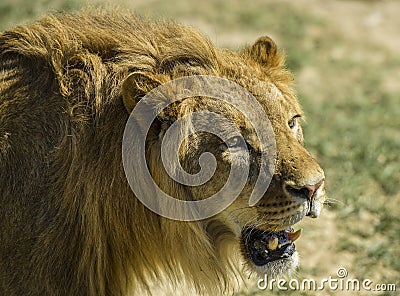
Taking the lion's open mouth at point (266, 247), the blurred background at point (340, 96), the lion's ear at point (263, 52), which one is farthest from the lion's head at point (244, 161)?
the blurred background at point (340, 96)

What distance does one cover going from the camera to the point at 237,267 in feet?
13.7

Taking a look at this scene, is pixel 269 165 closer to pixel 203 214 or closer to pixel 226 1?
pixel 203 214

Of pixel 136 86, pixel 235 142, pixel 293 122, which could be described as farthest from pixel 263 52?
pixel 136 86

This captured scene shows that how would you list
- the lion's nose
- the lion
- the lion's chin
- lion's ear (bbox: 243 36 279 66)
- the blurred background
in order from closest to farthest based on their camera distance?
the lion's nose → the lion → the lion's chin → lion's ear (bbox: 243 36 279 66) → the blurred background

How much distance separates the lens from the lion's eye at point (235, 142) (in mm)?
3771

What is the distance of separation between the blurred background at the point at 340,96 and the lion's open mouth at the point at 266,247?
1.33m

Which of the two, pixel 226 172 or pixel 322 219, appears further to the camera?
pixel 322 219

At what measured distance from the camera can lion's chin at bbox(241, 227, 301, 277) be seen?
397cm

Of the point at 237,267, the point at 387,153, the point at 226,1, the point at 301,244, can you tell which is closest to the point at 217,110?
the point at 237,267

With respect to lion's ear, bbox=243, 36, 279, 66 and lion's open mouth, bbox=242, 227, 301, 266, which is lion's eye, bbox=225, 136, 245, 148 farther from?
lion's ear, bbox=243, 36, 279, 66

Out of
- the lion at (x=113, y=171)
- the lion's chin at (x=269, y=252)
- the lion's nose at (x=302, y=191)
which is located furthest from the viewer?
the lion's chin at (x=269, y=252)

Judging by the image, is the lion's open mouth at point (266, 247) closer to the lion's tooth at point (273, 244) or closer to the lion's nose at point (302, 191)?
the lion's tooth at point (273, 244)

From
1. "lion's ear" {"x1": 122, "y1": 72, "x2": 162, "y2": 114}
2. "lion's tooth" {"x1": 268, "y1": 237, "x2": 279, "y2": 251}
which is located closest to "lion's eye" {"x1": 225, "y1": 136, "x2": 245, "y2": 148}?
"lion's ear" {"x1": 122, "y1": 72, "x2": 162, "y2": 114}

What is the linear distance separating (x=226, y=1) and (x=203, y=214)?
7.26m
